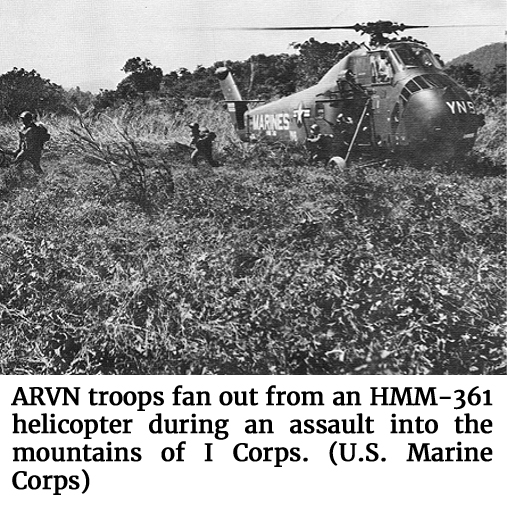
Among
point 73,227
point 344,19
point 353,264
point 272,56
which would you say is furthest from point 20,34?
point 353,264

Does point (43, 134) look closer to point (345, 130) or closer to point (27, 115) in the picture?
point (27, 115)

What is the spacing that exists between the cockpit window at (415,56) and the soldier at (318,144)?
74 centimetres

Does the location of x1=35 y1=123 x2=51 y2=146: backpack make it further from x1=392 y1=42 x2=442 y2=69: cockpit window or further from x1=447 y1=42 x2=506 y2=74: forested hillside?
x1=447 y1=42 x2=506 y2=74: forested hillside

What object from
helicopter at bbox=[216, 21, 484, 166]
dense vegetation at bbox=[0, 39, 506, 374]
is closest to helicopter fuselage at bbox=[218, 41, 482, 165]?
helicopter at bbox=[216, 21, 484, 166]

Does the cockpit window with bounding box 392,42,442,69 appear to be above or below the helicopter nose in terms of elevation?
above

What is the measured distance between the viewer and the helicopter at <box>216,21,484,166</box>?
167 inches

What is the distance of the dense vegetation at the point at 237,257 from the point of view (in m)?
3.98

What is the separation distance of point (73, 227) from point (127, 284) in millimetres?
721

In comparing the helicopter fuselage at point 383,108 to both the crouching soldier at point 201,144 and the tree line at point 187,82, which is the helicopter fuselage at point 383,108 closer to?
the tree line at point 187,82

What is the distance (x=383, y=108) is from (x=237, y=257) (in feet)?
4.97

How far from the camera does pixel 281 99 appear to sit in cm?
454
